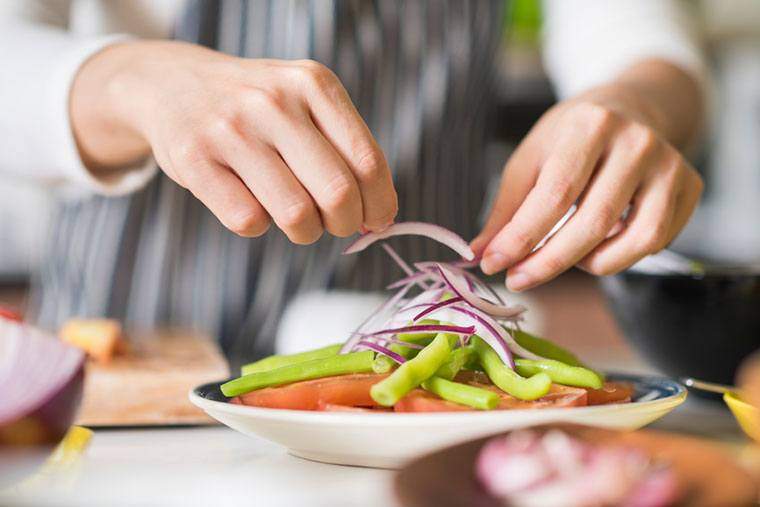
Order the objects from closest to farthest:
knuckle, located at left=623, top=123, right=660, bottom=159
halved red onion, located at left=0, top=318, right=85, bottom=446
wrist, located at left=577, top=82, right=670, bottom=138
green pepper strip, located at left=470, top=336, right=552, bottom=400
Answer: halved red onion, located at left=0, top=318, right=85, bottom=446
green pepper strip, located at left=470, top=336, right=552, bottom=400
knuckle, located at left=623, top=123, right=660, bottom=159
wrist, located at left=577, top=82, right=670, bottom=138

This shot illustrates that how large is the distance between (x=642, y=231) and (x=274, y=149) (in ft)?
1.29

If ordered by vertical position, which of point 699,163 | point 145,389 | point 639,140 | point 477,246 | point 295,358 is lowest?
point 699,163

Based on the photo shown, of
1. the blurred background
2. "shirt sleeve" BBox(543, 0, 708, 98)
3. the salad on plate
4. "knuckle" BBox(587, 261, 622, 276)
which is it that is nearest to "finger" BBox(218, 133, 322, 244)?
the salad on plate

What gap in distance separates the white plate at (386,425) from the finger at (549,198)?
8.0 inches

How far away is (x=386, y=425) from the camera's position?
1.94 ft

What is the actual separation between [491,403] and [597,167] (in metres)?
0.35

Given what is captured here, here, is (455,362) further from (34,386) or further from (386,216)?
(34,386)

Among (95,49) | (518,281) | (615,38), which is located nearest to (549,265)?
(518,281)

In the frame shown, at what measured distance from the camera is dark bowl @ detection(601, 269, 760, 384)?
0.94m

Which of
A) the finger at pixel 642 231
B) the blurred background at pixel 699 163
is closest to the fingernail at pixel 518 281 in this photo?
the finger at pixel 642 231

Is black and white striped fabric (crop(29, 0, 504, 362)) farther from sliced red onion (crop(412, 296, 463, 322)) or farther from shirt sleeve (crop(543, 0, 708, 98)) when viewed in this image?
sliced red onion (crop(412, 296, 463, 322))

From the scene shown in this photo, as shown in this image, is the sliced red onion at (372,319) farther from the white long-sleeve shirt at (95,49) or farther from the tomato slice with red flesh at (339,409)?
the white long-sleeve shirt at (95,49)

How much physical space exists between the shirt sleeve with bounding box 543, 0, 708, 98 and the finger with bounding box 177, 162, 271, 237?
91 centimetres

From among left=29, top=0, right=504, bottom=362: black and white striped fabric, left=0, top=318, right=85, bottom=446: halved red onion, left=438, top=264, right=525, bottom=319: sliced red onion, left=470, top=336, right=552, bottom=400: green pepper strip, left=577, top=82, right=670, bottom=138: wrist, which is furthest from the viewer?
left=29, top=0, right=504, bottom=362: black and white striped fabric
